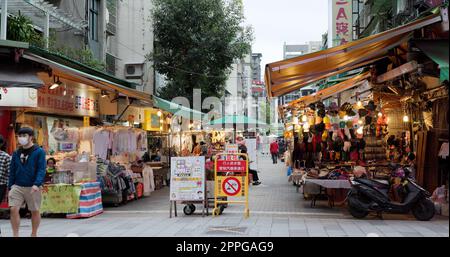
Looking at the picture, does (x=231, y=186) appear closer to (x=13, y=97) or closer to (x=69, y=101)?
(x=13, y=97)

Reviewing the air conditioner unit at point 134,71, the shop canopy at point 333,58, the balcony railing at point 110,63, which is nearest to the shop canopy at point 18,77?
the shop canopy at point 333,58

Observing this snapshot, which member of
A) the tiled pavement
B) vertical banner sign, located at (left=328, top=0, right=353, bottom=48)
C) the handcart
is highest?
vertical banner sign, located at (left=328, top=0, right=353, bottom=48)

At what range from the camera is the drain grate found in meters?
9.01

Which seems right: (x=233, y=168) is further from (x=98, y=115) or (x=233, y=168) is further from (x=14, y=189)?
(x=98, y=115)

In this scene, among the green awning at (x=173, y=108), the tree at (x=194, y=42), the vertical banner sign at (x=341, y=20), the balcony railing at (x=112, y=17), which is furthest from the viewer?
the tree at (x=194, y=42)

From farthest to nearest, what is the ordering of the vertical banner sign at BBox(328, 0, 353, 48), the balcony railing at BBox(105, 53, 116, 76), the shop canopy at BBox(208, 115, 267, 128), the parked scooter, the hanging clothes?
the balcony railing at BBox(105, 53, 116, 76) < the shop canopy at BBox(208, 115, 267, 128) < the vertical banner sign at BBox(328, 0, 353, 48) < the hanging clothes < the parked scooter

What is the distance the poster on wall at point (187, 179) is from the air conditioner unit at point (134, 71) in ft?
55.8

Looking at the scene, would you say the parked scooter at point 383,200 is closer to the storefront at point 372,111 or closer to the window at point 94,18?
the storefront at point 372,111

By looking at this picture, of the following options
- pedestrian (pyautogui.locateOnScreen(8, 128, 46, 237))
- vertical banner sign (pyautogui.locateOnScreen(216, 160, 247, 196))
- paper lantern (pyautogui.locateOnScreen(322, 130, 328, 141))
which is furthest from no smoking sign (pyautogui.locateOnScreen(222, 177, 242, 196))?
paper lantern (pyautogui.locateOnScreen(322, 130, 328, 141))

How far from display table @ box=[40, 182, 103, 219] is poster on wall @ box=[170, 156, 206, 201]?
2007 millimetres

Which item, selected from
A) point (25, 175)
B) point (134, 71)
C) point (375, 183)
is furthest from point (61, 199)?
point (134, 71)

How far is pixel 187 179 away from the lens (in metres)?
11.1

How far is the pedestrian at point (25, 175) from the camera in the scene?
786 cm

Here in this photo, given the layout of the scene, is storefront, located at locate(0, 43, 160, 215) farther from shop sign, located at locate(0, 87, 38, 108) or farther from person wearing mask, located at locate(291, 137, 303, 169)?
person wearing mask, located at locate(291, 137, 303, 169)
